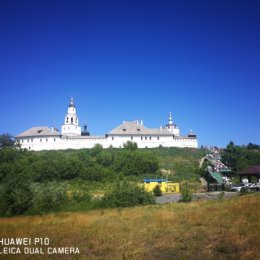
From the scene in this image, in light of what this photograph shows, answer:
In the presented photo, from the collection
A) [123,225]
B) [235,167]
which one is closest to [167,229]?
[123,225]

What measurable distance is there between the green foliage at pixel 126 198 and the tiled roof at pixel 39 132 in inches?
2590

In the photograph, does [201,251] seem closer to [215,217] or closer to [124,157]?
[215,217]

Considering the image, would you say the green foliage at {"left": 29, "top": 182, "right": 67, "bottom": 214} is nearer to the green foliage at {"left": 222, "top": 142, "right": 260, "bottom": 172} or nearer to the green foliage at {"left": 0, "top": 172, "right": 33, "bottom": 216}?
the green foliage at {"left": 0, "top": 172, "right": 33, "bottom": 216}

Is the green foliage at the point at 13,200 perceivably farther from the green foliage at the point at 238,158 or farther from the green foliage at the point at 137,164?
the green foliage at the point at 238,158

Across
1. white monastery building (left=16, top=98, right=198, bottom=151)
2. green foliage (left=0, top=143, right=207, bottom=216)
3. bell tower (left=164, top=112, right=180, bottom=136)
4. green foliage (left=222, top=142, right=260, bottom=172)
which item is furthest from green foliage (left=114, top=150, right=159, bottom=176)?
bell tower (left=164, top=112, right=180, bottom=136)

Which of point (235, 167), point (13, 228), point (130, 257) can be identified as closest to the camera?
point (130, 257)

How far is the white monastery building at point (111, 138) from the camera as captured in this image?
8562 centimetres

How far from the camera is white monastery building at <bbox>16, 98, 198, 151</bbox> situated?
85625mm

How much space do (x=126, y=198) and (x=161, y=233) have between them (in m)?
10.4

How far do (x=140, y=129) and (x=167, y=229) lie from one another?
2922 inches

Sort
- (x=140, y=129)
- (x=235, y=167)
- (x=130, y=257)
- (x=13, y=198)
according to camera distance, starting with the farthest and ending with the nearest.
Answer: (x=140, y=129), (x=235, y=167), (x=13, y=198), (x=130, y=257)

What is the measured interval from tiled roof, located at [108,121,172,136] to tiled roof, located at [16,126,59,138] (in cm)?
1508

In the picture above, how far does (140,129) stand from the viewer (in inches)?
3465

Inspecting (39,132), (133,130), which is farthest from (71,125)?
(133,130)
